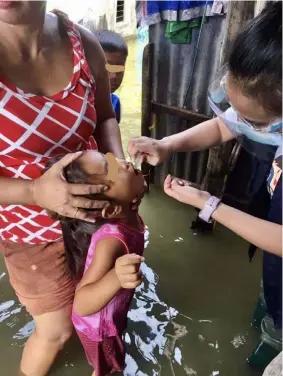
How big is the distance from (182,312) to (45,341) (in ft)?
3.19

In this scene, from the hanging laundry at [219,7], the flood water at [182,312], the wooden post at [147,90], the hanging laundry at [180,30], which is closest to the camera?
the flood water at [182,312]

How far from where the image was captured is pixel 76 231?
186 centimetres

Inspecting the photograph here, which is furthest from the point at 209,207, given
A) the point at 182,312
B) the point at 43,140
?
the point at 182,312

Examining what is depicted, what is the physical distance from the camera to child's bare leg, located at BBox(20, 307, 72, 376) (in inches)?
77.0

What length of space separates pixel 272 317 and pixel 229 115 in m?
1.04

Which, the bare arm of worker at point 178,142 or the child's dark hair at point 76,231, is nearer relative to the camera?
the child's dark hair at point 76,231

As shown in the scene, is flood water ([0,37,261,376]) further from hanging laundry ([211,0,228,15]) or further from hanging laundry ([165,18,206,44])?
hanging laundry ([211,0,228,15])

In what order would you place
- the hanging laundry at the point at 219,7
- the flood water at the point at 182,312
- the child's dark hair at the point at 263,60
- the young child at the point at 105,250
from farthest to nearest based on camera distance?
the hanging laundry at the point at 219,7 < the flood water at the point at 182,312 < the young child at the point at 105,250 < the child's dark hair at the point at 263,60

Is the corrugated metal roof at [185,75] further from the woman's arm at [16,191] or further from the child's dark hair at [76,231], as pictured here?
the woman's arm at [16,191]

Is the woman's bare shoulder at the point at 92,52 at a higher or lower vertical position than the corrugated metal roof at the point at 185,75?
higher

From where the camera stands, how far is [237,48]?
1.37m

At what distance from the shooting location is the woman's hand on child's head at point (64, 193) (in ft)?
4.89

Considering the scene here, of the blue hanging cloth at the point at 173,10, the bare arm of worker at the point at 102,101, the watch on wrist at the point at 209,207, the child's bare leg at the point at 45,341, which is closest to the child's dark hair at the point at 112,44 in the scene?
the blue hanging cloth at the point at 173,10

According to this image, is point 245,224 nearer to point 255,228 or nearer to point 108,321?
point 255,228
